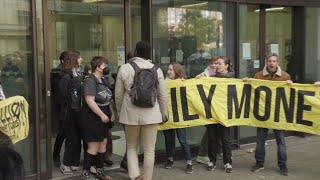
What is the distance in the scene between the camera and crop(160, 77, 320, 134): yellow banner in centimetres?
687

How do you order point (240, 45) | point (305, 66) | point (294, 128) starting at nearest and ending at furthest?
point (294, 128)
point (240, 45)
point (305, 66)

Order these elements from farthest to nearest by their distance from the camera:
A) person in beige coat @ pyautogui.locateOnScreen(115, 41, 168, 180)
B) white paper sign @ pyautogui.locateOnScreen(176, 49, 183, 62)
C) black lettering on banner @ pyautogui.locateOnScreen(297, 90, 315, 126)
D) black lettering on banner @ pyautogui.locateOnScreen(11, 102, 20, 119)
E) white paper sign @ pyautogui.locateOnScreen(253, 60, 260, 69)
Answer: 1. white paper sign @ pyautogui.locateOnScreen(253, 60, 260, 69)
2. white paper sign @ pyautogui.locateOnScreen(176, 49, 183, 62)
3. black lettering on banner @ pyautogui.locateOnScreen(297, 90, 315, 126)
4. person in beige coat @ pyautogui.locateOnScreen(115, 41, 168, 180)
5. black lettering on banner @ pyautogui.locateOnScreen(11, 102, 20, 119)

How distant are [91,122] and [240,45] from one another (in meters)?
3.69

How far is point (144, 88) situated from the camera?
5.61 meters

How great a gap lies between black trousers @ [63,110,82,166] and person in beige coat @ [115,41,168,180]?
0.92 m

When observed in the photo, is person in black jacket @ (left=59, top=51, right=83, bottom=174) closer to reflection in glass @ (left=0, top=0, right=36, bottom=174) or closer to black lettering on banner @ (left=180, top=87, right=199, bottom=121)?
reflection in glass @ (left=0, top=0, right=36, bottom=174)

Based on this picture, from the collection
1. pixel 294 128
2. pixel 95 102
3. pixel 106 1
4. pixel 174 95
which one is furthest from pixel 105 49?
pixel 294 128

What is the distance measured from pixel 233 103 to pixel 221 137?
1.68ft

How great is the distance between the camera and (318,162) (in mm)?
7449

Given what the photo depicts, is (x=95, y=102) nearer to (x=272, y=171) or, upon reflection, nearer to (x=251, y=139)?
(x=272, y=171)

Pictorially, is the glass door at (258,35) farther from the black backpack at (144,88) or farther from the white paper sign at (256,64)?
the black backpack at (144,88)

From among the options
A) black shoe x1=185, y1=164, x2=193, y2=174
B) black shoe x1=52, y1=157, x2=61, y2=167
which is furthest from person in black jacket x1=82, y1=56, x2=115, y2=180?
black shoe x1=185, y1=164, x2=193, y2=174

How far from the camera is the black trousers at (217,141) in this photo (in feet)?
22.8

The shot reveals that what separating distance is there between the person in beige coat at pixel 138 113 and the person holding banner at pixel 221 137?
1.35 m
